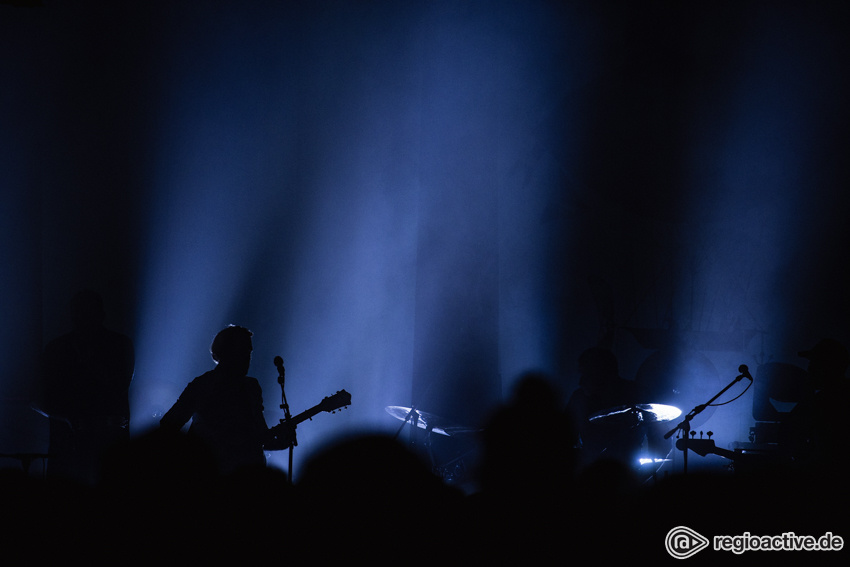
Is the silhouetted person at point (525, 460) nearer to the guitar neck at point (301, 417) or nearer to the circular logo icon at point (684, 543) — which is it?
the circular logo icon at point (684, 543)

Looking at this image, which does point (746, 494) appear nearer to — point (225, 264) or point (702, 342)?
point (702, 342)

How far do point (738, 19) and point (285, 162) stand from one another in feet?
12.6

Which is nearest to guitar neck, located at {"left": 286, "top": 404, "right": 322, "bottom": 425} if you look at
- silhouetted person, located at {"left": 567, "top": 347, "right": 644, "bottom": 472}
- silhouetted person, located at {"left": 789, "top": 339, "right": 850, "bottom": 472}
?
silhouetted person, located at {"left": 567, "top": 347, "right": 644, "bottom": 472}

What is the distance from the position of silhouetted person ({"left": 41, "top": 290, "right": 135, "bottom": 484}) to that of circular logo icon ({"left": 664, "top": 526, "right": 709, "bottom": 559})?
13.0 ft

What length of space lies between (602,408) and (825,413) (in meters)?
1.83

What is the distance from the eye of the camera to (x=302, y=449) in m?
5.95

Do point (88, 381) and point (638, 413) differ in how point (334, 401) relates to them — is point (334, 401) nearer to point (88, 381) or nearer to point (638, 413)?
point (88, 381)

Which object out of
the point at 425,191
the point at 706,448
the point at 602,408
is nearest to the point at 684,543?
the point at 706,448

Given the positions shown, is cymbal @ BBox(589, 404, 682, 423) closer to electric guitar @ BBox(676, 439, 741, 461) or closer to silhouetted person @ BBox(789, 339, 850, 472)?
electric guitar @ BBox(676, 439, 741, 461)

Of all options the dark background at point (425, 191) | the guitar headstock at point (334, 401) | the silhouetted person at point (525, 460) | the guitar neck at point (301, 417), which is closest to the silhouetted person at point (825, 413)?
the silhouetted person at point (525, 460)

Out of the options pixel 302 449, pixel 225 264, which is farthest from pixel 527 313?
pixel 225 264

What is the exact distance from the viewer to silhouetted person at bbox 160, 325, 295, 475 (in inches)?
139

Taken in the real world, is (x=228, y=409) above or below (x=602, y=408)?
above

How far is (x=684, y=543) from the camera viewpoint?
128 centimetres
